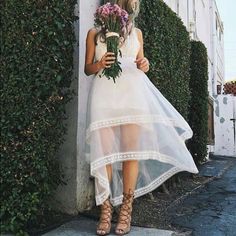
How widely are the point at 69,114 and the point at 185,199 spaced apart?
2.14 metres

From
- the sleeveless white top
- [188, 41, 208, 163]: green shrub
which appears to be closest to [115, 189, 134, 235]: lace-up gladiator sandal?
the sleeveless white top

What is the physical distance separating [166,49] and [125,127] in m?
2.43

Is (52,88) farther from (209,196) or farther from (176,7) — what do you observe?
(176,7)

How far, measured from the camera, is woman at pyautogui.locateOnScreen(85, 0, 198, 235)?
10.2 feet

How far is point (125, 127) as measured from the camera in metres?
3.17

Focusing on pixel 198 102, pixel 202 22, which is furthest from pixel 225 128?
pixel 198 102

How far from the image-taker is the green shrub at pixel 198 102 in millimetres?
7605

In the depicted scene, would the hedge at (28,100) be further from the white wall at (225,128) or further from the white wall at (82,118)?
the white wall at (225,128)

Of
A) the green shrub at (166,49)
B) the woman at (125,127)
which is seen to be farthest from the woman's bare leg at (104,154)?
the green shrub at (166,49)

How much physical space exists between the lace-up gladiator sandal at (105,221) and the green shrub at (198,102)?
4.61 m

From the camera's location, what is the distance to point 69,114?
3.65m

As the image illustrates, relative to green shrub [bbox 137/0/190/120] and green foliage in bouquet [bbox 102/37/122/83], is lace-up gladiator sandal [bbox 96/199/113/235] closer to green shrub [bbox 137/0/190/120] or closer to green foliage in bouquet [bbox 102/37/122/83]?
green foliage in bouquet [bbox 102/37/122/83]

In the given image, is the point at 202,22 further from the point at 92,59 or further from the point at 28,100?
the point at 28,100

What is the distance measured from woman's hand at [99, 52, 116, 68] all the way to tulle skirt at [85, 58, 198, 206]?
0.18 metres
